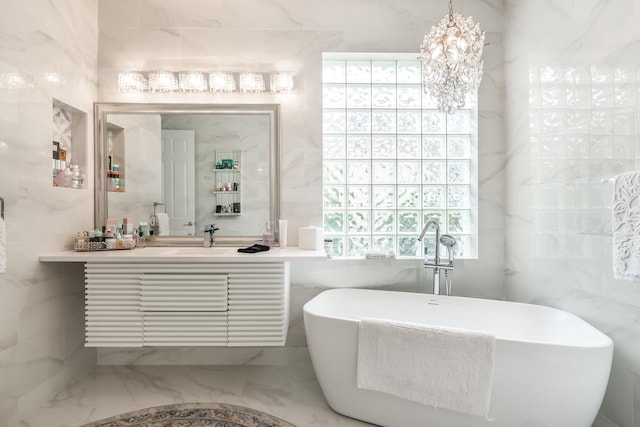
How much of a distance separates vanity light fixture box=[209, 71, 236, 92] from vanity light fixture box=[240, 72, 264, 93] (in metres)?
0.08

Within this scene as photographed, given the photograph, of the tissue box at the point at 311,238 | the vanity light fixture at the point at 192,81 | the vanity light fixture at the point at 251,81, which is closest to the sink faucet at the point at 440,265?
the tissue box at the point at 311,238

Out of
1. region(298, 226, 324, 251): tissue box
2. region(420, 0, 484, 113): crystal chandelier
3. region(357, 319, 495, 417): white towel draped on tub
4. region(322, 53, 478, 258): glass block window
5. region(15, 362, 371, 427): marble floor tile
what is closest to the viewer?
region(357, 319, 495, 417): white towel draped on tub

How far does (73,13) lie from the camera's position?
2.30 metres

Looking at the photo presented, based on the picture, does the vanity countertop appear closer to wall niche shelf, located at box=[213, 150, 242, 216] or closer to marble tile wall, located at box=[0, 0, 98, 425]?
marble tile wall, located at box=[0, 0, 98, 425]

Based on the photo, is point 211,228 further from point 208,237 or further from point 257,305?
point 257,305

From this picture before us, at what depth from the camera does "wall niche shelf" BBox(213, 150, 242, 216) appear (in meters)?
2.53

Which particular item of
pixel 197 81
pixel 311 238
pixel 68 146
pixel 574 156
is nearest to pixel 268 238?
pixel 311 238

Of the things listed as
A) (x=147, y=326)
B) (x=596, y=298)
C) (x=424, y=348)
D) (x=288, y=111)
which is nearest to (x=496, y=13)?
(x=288, y=111)

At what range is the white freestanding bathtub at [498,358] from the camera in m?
1.48

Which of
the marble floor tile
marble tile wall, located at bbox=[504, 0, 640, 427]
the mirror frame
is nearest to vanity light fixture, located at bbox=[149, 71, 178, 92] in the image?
the mirror frame

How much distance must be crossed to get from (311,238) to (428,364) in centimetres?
105

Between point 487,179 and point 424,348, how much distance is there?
1.50 metres

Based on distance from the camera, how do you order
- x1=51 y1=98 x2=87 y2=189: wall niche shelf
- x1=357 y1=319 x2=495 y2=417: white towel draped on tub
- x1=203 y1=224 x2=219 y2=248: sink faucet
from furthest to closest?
x1=203 y1=224 x2=219 y2=248: sink faucet < x1=51 y1=98 x2=87 y2=189: wall niche shelf < x1=357 y1=319 x2=495 y2=417: white towel draped on tub

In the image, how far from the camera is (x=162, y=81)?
8.24 ft
